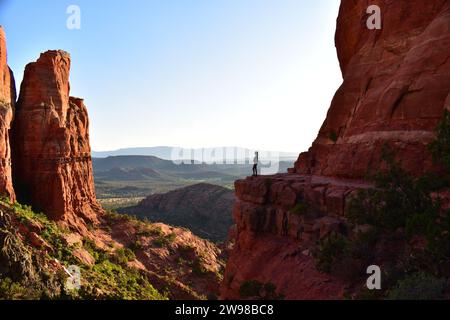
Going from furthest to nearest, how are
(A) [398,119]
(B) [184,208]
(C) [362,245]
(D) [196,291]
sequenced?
(B) [184,208]
(D) [196,291]
(A) [398,119]
(C) [362,245]

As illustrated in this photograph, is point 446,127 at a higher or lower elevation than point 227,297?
higher

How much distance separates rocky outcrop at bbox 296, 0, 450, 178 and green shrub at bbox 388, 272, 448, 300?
6746mm

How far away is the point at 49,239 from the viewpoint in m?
35.0

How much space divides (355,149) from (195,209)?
256 ft

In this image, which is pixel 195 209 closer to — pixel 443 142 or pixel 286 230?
pixel 286 230

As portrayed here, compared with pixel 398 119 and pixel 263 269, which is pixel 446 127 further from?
pixel 263 269

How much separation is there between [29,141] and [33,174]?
12.2ft

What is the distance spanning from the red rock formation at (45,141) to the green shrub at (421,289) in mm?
40051

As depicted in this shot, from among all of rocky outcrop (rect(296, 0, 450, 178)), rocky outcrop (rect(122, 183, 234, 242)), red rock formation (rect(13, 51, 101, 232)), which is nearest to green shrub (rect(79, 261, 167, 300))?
red rock formation (rect(13, 51, 101, 232))

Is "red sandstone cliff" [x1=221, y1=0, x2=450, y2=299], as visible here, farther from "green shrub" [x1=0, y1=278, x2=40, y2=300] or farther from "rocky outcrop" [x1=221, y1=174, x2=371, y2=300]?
"green shrub" [x1=0, y1=278, x2=40, y2=300]

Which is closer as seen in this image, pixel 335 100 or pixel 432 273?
pixel 432 273

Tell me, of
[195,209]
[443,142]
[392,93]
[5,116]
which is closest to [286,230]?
[392,93]

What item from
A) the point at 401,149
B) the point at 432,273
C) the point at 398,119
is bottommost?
the point at 432,273

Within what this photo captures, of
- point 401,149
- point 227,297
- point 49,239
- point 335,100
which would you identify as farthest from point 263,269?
point 49,239
